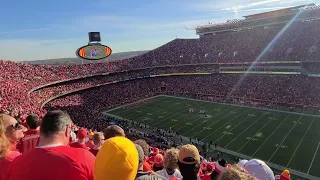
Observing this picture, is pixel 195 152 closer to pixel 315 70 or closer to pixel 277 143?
pixel 277 143

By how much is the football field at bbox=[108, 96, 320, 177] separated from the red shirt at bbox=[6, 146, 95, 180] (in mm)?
19609

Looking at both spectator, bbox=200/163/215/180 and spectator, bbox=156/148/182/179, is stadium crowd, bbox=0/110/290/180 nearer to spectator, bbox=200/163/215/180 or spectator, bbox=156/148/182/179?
spectator, bbox=156/148/182/179

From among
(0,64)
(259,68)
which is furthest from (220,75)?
(0,64)

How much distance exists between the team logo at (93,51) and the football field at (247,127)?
15154 millimetres

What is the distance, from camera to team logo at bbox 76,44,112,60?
49597mm

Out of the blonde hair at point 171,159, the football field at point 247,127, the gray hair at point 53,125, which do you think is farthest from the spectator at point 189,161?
the football field at point 247,127

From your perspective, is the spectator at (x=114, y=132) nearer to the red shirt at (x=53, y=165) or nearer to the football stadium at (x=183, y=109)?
the football stadium at (x=183, y=109)

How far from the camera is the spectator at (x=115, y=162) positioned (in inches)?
89.1

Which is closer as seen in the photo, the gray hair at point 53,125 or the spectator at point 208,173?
the gray hair at point 53,125

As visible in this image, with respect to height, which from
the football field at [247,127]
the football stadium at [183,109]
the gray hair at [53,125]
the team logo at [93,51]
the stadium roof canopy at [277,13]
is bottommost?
the football field at [247,127]

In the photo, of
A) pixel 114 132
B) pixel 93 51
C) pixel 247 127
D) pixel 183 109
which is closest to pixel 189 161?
pixel 114 132

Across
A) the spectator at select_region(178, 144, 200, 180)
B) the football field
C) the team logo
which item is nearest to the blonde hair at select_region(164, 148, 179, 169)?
the spectator at select_region(178, 144, 200, 180)

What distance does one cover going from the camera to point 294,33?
54.1 meters

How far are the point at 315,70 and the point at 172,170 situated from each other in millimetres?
44763
